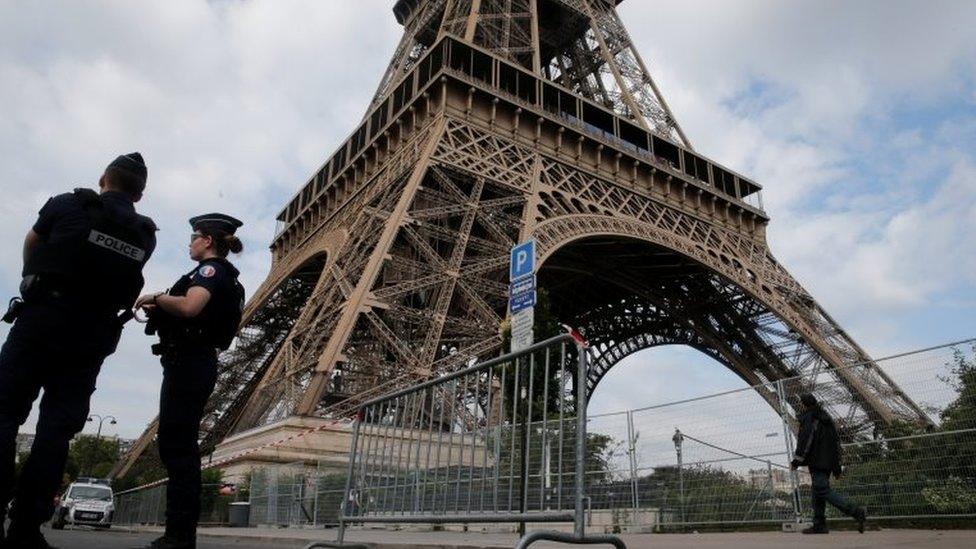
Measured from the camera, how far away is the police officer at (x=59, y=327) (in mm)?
3090

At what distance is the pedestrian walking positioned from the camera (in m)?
7.07

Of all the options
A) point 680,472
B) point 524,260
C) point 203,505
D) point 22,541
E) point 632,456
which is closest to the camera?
point 22,541

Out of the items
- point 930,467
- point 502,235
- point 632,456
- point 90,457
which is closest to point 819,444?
point 930,467

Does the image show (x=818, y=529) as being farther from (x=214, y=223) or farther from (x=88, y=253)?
(x=88, y=253)

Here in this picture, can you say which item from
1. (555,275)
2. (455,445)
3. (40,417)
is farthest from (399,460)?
(555,275)

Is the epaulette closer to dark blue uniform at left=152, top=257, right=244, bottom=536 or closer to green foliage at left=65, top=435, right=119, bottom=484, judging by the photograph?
dark blue uniform at left=152, top=257, right=244, bottom=536

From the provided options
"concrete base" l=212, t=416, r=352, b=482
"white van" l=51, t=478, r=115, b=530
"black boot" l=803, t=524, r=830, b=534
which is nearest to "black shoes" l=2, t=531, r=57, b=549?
"black boot" l=803, t=524, r=830, b=534

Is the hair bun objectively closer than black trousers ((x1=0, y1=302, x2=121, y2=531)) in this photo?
No

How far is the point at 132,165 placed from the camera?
12.0 feet

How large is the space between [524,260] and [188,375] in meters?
4.61

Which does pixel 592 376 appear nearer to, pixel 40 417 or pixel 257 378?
pixel 257 378

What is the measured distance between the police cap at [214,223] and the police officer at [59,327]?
0.37 metres

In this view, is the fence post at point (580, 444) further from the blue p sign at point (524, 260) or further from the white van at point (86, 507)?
the white van at point (86, 507)

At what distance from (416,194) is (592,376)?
60.3 ft
